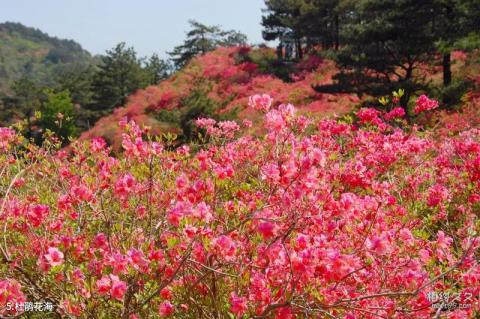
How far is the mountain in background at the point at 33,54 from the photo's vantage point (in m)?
137

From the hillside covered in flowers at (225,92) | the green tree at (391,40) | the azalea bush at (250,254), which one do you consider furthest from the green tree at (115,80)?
the azalea bush at (250,254)

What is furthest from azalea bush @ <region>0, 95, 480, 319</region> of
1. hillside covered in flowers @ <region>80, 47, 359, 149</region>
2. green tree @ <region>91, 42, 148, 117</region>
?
green tree @ <region>91, 42, 148, 117</region>

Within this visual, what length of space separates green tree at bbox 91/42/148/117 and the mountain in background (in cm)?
9648

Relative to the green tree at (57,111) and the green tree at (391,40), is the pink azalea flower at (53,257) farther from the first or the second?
the green tree at (57,111)

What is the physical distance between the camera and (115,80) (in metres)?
35.9

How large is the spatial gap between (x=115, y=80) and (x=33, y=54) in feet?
480

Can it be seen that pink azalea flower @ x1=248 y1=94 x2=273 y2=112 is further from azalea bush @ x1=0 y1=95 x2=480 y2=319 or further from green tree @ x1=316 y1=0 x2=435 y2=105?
green tree @ x1=316 y1=0 x2=435 y2=105

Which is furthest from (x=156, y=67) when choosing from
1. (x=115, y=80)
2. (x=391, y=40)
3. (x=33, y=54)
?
(x=33, y=54)

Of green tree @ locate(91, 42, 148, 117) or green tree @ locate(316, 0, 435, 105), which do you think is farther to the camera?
green tree @ locate(91, 42, 148, 117)

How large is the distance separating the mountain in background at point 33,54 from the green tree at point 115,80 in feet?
317

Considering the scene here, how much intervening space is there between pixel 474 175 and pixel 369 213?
6.90 ft

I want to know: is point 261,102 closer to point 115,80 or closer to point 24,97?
point 115,80

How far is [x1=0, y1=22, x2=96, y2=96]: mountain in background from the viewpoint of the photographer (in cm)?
13712

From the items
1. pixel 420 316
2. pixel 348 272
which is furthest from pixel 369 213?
pixel 348 272
